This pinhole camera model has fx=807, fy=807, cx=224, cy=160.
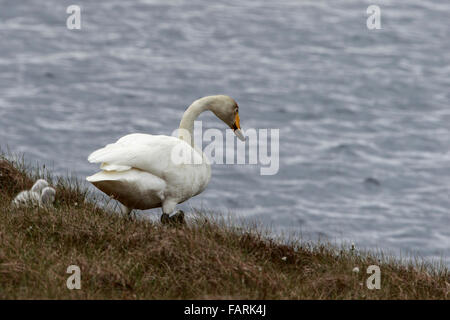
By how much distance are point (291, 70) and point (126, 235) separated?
1754 inches

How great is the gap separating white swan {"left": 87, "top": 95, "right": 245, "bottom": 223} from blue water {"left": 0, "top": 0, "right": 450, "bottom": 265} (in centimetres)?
1739

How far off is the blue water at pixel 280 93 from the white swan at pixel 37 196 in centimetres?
1716

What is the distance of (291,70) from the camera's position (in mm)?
51906

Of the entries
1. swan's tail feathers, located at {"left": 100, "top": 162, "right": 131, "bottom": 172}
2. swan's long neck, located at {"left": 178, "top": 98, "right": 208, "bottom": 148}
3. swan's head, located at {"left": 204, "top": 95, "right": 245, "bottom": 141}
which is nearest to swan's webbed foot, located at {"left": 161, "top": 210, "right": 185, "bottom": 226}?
swan's tail feathers, located at {"left": 100, "top": 162, "right": 131, "bottom": 172}

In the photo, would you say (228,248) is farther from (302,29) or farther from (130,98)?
(302,29)

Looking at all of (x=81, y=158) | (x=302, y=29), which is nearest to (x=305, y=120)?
(x=81, y=158)

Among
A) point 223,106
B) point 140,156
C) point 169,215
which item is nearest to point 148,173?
point 140,156

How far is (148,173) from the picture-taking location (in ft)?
30.3

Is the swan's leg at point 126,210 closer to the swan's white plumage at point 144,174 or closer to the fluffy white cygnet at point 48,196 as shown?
the swan's white plumage at point 144,174

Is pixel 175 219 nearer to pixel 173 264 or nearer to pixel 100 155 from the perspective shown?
pixel 100 155

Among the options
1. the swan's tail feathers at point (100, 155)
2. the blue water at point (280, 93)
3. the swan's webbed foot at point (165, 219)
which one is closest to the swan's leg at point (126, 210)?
the swan's webbed foot at point (165, 219)

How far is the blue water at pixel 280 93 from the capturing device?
34.8 meters

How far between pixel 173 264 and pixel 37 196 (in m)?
2.43

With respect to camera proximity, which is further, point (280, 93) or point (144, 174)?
point (280, 93)
